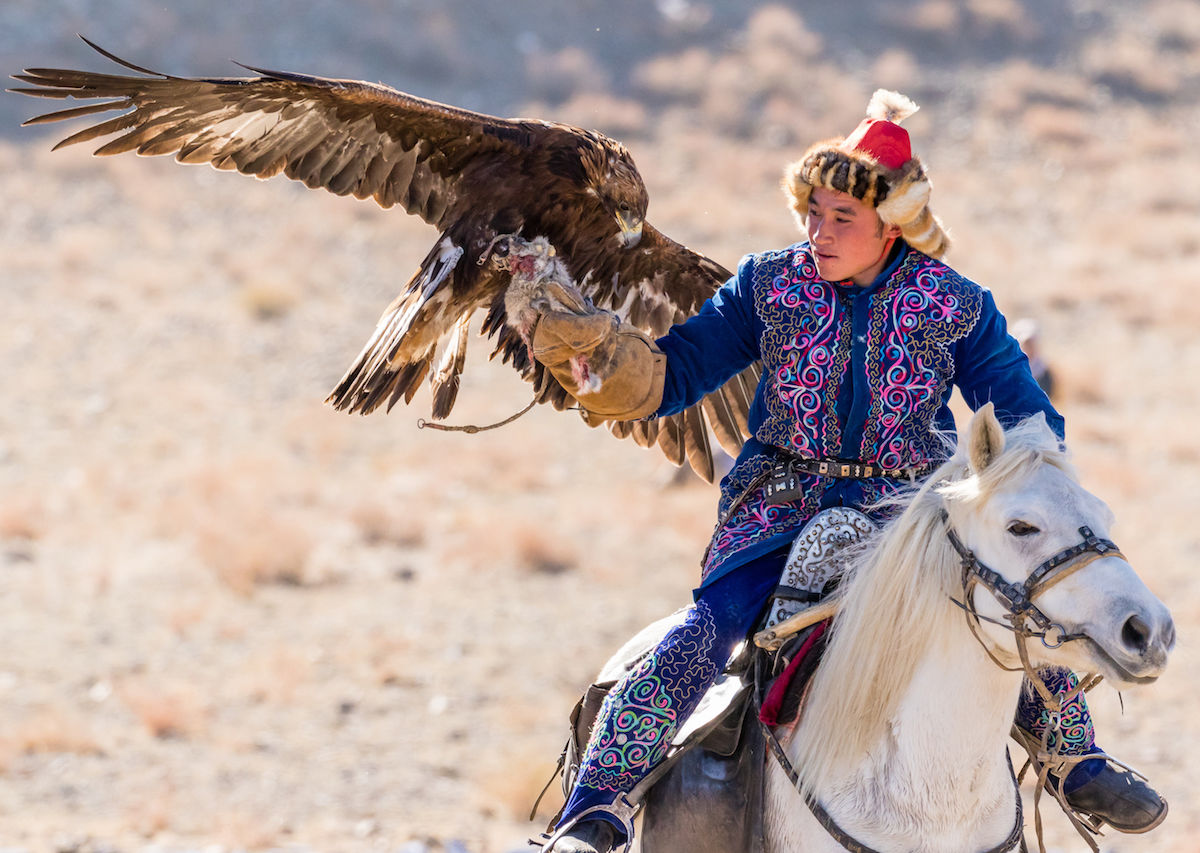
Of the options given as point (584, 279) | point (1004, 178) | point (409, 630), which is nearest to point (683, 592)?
point (409, 630)

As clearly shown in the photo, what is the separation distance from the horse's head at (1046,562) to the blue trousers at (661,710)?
0.59m

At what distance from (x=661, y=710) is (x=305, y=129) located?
2.09 m

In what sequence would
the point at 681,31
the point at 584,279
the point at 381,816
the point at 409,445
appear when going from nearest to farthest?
the point at 584,279, the point at 381,816, the point at 409,445, the point at 681,31

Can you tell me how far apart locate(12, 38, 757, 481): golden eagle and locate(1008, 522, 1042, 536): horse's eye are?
1505 millimetres

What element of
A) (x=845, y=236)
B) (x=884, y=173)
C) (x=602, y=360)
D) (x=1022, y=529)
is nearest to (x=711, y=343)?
(x=602, y=360)

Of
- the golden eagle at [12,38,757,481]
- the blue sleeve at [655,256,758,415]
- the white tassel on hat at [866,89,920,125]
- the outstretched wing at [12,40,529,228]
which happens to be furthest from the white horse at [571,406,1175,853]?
the outstretched wing at [12,40,529,228]

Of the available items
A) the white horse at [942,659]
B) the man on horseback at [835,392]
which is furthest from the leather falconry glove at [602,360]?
the white horse at [942,659]

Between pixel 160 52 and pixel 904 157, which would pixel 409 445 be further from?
pixel 160 52

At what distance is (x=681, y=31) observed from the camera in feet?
88.1

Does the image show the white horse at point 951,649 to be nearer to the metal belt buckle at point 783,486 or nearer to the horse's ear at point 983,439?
the horse's ear at point 983,439

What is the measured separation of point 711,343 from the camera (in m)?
3.25

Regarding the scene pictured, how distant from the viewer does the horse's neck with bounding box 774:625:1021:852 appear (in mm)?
2633

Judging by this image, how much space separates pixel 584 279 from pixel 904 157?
4.87ft

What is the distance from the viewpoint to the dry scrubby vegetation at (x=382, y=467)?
796 centimetres
